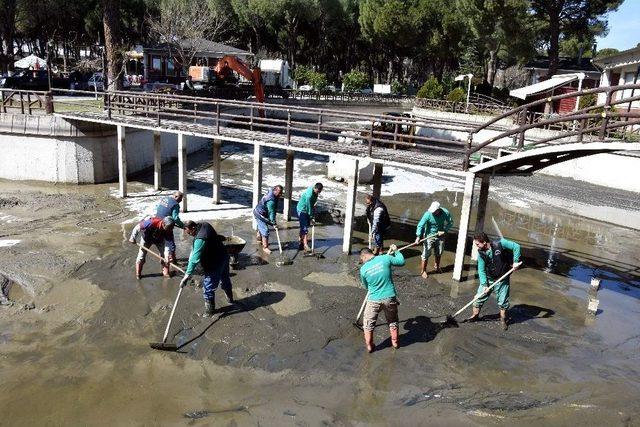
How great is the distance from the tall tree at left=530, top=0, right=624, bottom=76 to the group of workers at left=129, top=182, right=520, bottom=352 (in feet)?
91.2

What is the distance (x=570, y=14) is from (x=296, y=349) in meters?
33.8

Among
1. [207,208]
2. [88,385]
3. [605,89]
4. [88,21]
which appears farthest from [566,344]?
[88,21]

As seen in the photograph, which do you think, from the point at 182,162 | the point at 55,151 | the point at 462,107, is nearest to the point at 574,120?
the point at 182,162

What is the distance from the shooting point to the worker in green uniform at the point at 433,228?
11.0m

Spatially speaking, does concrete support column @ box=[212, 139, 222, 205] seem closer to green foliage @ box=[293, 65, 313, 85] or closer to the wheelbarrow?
the wheelbarrow

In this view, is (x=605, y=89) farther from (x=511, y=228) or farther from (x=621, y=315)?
(x=511, y=228)

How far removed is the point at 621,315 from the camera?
10.1 meters

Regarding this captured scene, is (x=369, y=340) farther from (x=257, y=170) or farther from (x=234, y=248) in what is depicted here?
(x=257, y=170)

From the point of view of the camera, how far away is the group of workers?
7719 mm

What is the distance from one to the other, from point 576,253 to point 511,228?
2.40 meters

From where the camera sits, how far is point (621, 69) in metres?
28.2

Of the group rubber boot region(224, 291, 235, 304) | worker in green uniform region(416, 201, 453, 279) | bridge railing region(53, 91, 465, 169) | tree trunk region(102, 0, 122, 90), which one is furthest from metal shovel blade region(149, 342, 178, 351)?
tree trunk region(102, 0, 122, 90)

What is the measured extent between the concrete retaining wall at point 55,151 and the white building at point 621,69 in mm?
23349

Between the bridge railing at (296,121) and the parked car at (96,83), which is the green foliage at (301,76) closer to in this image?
the parked car at (96,83)
